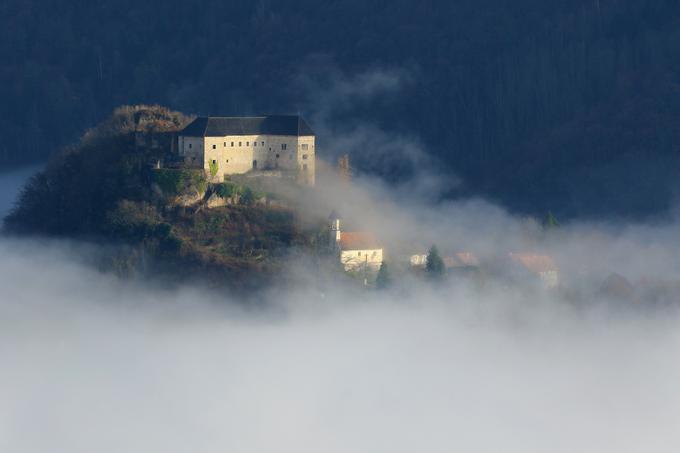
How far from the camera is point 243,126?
83.8 m

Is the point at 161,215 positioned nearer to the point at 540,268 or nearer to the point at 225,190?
the point at 225,190

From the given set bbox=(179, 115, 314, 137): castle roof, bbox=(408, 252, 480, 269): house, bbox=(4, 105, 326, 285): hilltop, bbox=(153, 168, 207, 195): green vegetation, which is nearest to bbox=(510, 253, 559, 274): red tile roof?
bbox=(408, 252, 480, 269): house

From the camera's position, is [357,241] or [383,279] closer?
[383,279]

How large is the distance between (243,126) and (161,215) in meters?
5.60

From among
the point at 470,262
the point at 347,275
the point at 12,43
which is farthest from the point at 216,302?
the point at 12,43

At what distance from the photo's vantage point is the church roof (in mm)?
81000

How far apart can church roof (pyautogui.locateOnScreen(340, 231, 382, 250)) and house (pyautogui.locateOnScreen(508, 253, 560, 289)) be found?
6.58 m

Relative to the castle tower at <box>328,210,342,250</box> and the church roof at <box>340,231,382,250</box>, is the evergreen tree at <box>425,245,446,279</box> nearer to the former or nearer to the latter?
the church roof at <box>340,231,382,250</box>

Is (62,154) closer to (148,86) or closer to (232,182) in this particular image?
(232,182)

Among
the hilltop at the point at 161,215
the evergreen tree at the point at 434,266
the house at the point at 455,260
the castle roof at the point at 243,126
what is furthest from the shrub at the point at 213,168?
the evergreen tree at the point at 434,266

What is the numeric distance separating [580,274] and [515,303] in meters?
4.13

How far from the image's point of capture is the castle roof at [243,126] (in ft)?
270

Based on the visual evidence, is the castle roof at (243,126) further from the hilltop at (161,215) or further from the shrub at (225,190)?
the shrub at (225,190)

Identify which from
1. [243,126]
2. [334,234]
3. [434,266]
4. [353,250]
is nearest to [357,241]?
[353,250]
